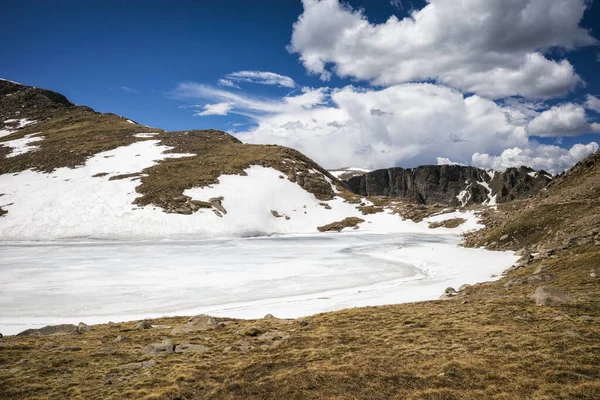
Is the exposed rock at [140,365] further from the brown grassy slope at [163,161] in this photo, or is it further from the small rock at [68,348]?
the brown grassy slope at [163,161]

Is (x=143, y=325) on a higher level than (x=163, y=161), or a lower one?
lower

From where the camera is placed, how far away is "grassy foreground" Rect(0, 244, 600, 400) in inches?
366

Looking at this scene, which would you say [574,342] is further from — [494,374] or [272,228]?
[272,228]

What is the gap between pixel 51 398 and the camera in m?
10.2

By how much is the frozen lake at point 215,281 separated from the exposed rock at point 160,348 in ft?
22.3

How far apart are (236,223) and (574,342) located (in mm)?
70690

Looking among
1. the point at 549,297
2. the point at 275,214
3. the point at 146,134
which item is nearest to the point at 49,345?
the point at 549,297

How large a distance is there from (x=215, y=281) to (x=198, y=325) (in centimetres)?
1219

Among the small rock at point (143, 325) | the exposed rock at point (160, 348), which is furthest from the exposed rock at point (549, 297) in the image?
the small rock at point (143, 325)

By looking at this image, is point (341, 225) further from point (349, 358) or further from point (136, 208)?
point (349, 358)

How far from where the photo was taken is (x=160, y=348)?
14.0 metres

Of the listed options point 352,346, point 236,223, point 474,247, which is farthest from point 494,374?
point 236,223

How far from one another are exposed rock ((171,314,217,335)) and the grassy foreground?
0.46 metres

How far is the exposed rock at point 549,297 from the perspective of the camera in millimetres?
14727
